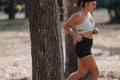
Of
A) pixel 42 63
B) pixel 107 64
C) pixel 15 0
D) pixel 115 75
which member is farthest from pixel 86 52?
pixel 15 0

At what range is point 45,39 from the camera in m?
6.41

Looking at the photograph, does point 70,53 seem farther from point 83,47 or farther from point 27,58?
point 27,58

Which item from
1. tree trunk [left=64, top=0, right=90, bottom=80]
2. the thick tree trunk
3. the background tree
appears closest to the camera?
the thick tree trunk

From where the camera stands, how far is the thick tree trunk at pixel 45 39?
638 centimetres

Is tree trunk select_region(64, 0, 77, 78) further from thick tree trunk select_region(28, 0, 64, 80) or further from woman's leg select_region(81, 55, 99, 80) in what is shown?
thick tree trunk select_region(28, 0, 64, 80)

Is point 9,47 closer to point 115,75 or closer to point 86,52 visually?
point 115,75

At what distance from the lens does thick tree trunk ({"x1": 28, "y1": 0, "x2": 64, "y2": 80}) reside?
6375mm

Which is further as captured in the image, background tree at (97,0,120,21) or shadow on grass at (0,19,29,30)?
background tree at (97,0,120,21)

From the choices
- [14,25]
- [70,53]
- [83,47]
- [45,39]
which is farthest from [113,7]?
[45,39]

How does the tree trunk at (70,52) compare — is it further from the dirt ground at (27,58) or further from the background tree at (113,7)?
the background tree at (113,7)

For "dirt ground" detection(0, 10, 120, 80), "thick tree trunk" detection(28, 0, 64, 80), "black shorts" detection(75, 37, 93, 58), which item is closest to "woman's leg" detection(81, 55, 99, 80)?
"black shorts" detection(75, 37, 93, 58)

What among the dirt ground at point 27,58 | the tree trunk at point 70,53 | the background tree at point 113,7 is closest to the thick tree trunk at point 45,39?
the tree trunk at point 70,53

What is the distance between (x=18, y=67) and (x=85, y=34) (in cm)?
380

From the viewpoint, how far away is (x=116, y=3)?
29.9 meters
